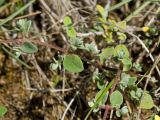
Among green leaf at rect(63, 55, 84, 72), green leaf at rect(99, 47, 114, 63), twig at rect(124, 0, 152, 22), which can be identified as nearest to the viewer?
green leaf at rect(63, 55, 84, 72)

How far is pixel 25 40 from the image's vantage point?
1.22 m

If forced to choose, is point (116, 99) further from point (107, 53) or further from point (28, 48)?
point (28, 48)

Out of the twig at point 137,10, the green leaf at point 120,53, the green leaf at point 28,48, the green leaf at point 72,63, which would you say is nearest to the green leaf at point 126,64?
the green leaf at point 120,53

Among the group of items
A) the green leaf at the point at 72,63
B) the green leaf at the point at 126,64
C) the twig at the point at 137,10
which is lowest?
the green leaf at the point at 126,64

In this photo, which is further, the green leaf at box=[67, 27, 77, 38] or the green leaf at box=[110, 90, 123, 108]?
the green leaf at box=[67, 27, 77, 38]

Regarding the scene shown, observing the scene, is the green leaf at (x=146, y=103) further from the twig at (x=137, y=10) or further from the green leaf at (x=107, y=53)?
the twig at (x=137, y=10)

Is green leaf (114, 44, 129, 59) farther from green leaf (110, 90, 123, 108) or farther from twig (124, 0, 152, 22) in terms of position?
twig (124, 0, 152, 22)

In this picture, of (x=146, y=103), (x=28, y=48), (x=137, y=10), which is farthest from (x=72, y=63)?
(x=137, y=10)

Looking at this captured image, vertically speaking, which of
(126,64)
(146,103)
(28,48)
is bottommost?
(146,103)

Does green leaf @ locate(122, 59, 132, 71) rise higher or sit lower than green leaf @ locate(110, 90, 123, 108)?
higher

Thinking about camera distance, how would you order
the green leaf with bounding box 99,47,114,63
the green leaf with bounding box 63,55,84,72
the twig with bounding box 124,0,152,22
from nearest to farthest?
the green leaf with bounding box 63,55,84,72 → the green leaf with bounding box 99,47,114,63 → the twig with bounding box 124,0,152,22

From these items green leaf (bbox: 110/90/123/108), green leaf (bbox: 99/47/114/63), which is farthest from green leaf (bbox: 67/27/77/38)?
green leaf (bbox: 110/90/123/108)

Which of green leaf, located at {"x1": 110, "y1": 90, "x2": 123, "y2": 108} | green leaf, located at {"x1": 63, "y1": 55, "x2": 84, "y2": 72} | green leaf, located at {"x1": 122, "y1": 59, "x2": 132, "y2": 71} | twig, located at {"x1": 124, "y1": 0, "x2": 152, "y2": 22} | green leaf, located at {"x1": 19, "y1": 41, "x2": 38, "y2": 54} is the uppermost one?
green leaf, located at {"x1": 19, "y1": 41, "x2": 38, "y2": 54}

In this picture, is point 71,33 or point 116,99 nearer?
point 116,99
